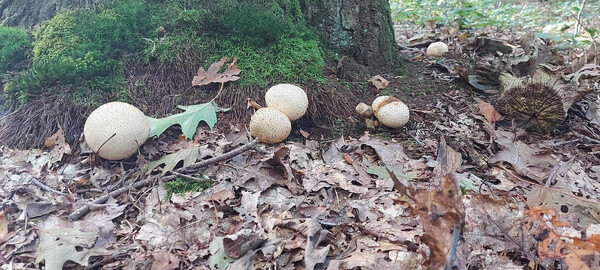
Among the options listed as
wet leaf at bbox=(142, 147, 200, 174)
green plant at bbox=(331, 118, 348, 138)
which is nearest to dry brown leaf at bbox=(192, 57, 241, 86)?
wet leaf at bbox=(142, 147, 200, 174)

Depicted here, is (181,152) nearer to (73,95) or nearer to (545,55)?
(73,95)

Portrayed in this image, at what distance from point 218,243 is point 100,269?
0.65 meters

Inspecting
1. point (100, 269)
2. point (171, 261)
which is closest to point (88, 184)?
point (100, 269)

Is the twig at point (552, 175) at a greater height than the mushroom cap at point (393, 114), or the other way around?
the mushroom cap at point (393, 114)

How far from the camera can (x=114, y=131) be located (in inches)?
113

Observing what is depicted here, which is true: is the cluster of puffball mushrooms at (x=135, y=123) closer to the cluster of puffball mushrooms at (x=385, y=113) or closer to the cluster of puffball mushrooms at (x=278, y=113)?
the cluster of puffball mushrooms at (x=278, y=113)

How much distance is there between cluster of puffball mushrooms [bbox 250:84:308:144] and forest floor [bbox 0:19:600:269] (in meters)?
0.14

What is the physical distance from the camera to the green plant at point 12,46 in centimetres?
370

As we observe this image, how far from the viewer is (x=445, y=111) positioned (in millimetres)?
3994

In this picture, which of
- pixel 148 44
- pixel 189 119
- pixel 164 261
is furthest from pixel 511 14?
pixel 164 261

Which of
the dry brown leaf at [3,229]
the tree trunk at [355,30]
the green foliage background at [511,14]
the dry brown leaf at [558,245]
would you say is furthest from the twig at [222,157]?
the green foliage background at [511,14]

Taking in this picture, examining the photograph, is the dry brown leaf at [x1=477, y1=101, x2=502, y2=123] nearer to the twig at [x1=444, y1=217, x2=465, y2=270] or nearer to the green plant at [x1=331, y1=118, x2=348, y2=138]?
the green plant at [x1=331, y1=118, x2=348, y2=138]

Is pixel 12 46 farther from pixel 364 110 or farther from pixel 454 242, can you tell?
pixel 454 242

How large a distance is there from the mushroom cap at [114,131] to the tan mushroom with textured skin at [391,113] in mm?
2104
